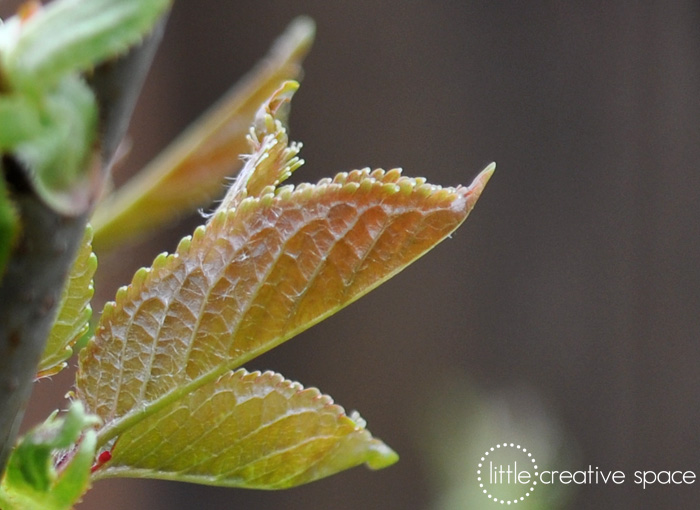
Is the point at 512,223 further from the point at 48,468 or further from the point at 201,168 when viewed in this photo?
the point at 48,468

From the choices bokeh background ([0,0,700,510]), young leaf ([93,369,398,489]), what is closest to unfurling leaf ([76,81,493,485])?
young leaf ([93,369,398,489])

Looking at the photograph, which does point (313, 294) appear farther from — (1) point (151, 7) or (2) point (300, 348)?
(2) point (300, 348)

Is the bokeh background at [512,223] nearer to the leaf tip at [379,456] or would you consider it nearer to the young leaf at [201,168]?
the young leaf at [201,168]

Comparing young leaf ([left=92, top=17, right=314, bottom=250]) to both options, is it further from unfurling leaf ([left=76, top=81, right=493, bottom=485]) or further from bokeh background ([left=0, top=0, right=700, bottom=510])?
bokeh background ([left=0, top=0, right=700, bottom=510])

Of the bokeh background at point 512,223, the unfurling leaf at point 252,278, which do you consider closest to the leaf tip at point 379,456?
the unfurling leaf at point 252,278

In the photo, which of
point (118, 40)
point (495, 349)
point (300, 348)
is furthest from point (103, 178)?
point (495, 349)
